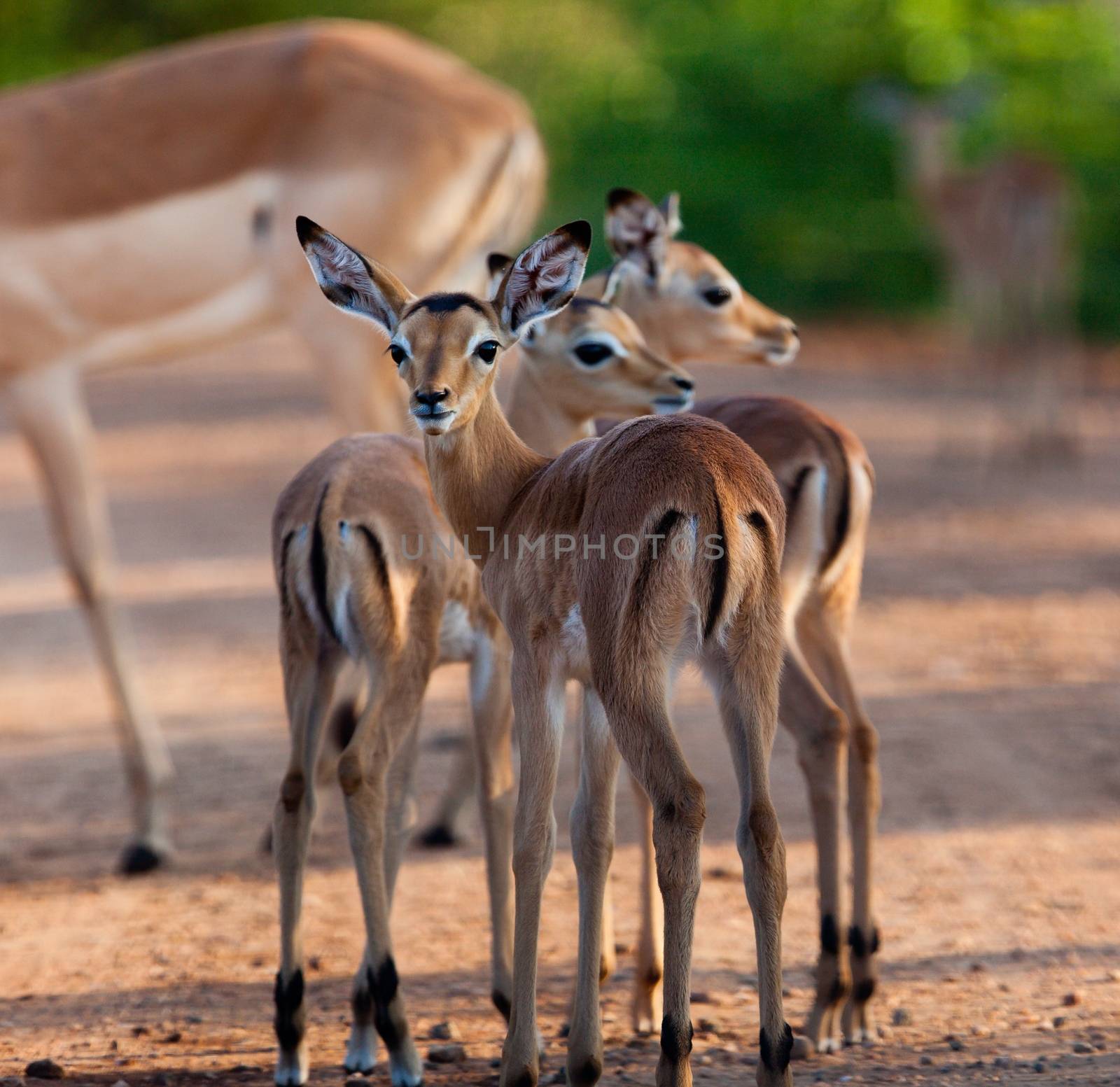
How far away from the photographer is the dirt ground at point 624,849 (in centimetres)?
484

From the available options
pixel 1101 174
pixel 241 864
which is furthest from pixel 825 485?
pixel 1101 174

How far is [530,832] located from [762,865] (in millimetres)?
601

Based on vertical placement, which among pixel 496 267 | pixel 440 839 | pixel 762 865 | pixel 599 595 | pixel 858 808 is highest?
pixel 496 267

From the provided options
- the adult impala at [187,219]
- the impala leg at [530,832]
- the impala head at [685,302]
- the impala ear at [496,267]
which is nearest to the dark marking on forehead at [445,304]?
the impala ear at [496,267]

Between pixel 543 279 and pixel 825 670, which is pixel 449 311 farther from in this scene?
pixel 825 670

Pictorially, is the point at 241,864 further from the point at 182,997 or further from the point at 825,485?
the point at 825,485

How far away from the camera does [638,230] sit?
585cm

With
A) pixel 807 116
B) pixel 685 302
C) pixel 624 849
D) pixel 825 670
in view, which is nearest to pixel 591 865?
pixel 825 670

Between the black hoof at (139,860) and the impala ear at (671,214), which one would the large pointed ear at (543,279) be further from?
the black hoof at (139,860)

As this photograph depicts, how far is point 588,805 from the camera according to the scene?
4.39 m

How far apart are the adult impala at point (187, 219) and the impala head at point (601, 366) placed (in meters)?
1.70

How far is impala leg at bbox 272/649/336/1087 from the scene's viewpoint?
4555mm

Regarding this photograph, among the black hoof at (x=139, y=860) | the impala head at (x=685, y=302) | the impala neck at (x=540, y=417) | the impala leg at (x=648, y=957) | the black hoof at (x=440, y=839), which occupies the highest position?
the impala head at (x=685, y=302)

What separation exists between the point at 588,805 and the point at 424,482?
1.15 metres
